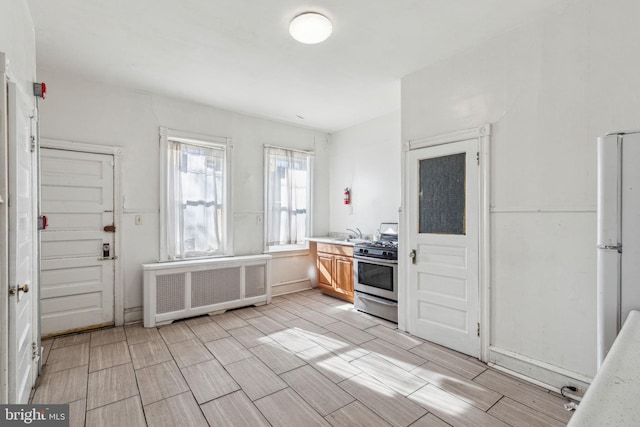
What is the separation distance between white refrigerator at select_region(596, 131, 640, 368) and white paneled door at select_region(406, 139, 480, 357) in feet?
4.23

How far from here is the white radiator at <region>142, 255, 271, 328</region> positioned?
371cm

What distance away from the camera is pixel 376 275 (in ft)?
13.3

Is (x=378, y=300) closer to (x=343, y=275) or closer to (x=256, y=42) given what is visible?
(x=343, y=275)

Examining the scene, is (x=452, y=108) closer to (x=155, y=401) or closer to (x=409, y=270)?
(x=409, y=270)

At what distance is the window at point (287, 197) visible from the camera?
16.8ft

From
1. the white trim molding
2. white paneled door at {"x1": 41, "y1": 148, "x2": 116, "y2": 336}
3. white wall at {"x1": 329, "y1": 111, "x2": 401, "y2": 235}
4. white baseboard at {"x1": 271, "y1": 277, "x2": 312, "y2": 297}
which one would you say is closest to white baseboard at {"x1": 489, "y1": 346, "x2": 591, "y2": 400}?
the white trim molding

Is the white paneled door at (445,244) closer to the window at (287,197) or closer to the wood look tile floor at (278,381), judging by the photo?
the wood look tile floor at (278,381)

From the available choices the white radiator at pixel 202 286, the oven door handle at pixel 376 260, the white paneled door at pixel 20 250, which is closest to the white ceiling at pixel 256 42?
the white paneled door at pixel 20 250

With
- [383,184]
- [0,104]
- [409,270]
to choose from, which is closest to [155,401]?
[0,104]

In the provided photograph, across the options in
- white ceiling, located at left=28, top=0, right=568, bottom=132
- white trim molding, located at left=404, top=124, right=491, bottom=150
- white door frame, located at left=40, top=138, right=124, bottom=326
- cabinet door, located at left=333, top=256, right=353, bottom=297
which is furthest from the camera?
cabinet door, located at left=333, top=256, right=353, bottom=297

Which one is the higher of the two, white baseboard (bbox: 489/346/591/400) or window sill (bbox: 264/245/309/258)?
window sill (bbox: 264/245/309/258)

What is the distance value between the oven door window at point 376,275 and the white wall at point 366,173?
0.94 metres

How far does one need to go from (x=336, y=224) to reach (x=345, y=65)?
121 inches

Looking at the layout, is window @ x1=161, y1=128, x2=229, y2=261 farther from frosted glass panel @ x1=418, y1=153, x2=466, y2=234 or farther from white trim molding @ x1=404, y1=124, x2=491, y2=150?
frosted glass panel @ x1=418, y1=153, x2=466, y2=234
